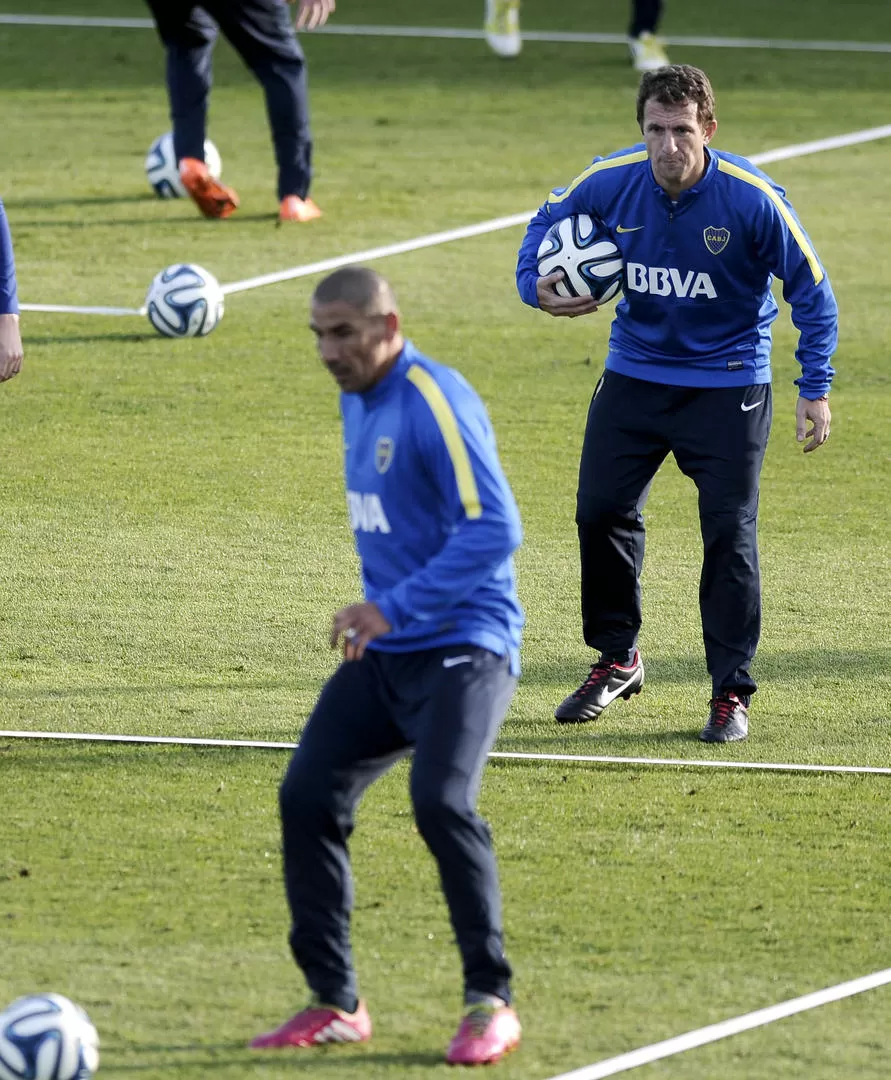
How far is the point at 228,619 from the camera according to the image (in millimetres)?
8242

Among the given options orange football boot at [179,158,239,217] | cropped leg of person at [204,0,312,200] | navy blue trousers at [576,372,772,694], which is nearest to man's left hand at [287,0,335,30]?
cropped leg of person at [204,0,312,200]

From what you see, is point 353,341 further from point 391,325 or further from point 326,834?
point 326,834

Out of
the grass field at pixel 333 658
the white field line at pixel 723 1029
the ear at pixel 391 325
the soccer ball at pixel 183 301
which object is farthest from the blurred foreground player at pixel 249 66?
the white field line at pixel 723 1029

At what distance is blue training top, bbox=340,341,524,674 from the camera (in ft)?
15.4

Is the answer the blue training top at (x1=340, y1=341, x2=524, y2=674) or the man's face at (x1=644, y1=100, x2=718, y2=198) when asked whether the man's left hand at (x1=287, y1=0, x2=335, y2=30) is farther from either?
the blue training top at (x1=340, y1=341, x2=524, y2=674)

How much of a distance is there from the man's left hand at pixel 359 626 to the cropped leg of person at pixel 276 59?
352 inches

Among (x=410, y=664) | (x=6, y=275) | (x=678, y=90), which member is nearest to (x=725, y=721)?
(x=678, y=90)

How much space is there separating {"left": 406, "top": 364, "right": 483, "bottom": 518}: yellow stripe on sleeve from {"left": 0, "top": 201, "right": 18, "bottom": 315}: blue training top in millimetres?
2834

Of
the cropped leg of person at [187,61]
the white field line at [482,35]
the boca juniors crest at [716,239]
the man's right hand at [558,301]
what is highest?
the boca juniors crest at [716,239]

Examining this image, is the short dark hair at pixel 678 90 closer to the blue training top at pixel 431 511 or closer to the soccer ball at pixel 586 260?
the soccer ball at pixel 586 260

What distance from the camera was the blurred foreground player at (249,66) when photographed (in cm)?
1304

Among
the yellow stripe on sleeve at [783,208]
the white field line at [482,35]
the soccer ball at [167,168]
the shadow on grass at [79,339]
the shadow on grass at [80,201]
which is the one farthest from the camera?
the white field line at [482,35]

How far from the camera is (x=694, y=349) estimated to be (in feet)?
23.1

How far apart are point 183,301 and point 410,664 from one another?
24.5 ft
